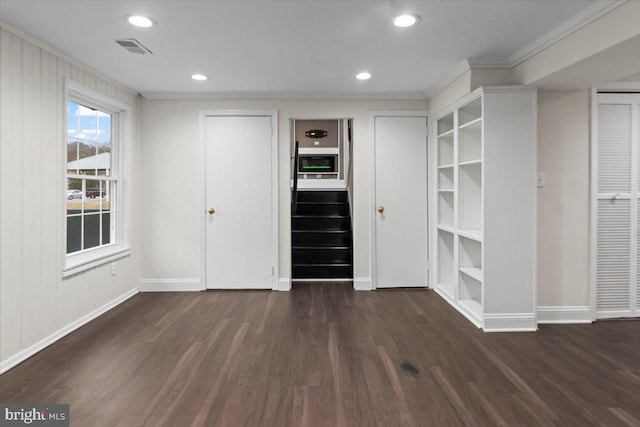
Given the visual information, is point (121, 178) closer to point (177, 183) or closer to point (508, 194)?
point (177, 183)

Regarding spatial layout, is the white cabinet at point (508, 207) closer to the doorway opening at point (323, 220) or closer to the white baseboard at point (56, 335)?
the doorway opening at point (323, 220)

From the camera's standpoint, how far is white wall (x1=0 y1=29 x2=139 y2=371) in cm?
257

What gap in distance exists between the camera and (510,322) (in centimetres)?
326

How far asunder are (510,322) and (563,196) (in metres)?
1.22

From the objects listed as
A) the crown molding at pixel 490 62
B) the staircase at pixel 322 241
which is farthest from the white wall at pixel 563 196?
the staircase at pixel 322 241

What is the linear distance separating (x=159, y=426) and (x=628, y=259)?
403 cm

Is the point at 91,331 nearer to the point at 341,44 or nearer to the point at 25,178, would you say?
the point at 25,178

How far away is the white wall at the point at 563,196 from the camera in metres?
3.38

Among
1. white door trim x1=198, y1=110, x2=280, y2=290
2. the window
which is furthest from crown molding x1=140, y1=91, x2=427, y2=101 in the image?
the window

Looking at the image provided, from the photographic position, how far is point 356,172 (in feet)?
15.3

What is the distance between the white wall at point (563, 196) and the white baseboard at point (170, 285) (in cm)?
367

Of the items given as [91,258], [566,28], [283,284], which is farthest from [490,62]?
[91,258]

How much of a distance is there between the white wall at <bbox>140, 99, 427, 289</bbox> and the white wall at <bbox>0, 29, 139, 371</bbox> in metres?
1.13

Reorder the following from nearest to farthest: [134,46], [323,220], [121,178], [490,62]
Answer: [134,46] < [490,62] < [121,178] < [323,220]
